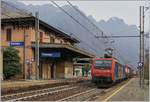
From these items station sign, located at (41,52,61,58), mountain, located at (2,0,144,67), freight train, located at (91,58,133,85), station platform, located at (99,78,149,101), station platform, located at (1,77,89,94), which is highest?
mountain, located at (2,0,144,67)

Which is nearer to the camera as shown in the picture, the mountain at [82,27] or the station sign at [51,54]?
the station sign at [51,54]

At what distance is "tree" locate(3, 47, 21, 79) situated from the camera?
45.0 meters

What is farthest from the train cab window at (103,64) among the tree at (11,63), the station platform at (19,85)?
the tree at (11,63)

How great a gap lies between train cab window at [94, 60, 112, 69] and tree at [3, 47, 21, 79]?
1281cm

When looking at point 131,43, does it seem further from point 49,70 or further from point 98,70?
point 98,70

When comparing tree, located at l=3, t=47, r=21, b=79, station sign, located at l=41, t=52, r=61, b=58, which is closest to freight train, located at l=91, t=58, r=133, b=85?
tree, located at l=3, t=47, r=21, b=79

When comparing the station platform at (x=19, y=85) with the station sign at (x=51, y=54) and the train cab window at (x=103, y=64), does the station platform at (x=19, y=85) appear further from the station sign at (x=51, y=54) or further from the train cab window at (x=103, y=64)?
the station sign at (x=51, y=54)

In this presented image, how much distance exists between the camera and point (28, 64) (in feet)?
160

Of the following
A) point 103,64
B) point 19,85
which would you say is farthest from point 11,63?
point 19,85

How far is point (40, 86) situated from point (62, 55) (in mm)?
22906

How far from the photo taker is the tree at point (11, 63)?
45.0 meters

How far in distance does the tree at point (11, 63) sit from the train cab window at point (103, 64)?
504 inches

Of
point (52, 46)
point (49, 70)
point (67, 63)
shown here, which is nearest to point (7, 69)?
point (52, 46)

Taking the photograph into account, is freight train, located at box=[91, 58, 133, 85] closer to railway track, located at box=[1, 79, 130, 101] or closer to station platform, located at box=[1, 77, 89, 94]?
station platform, located at box=[1, 77, 89, 94]
